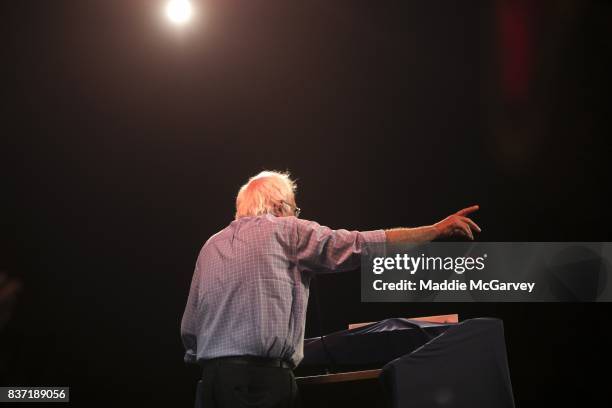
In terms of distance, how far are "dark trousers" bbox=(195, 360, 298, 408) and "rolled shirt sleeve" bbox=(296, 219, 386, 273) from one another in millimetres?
361

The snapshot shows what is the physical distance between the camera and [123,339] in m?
4.56

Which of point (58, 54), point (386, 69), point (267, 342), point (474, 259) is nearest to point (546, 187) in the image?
point (474, 259)

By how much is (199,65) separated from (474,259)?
2.34 m

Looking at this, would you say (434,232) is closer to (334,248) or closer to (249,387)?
(334,248)

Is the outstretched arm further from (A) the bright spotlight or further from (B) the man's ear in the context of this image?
(A) the bright spotlight

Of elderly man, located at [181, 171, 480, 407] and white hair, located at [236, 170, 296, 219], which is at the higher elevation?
white hair, located at [236, 170, 296, 219]

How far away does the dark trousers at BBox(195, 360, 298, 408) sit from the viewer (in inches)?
81.7

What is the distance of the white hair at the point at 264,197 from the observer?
7.94 feet

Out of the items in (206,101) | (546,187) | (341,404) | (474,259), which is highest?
(206,101)

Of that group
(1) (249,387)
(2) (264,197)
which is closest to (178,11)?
(2) (264,197)

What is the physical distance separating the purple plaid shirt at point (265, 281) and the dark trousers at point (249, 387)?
5cm

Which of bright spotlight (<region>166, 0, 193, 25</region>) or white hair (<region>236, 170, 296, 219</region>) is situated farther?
bright spotlight (<region>166, 0, 193, 25</region>)

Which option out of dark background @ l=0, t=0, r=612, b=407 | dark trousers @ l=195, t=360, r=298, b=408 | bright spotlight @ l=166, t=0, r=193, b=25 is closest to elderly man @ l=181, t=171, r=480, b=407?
dark trousers @ l=195, t=360, r=298, b=408

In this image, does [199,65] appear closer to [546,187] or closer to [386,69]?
[386,69]
